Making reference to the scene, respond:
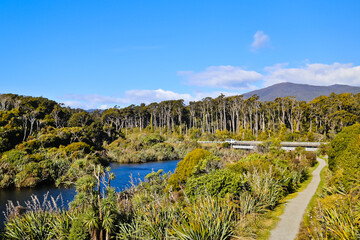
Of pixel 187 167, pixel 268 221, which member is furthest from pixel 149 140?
pixel 268 221

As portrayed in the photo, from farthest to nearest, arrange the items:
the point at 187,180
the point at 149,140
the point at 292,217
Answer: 1. the point at 149,140
2. the point at 187,180
3. the point at 292,217

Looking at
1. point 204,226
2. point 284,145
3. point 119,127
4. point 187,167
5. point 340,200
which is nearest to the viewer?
point 204,226

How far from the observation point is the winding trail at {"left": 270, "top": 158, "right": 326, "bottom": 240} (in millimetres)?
9512

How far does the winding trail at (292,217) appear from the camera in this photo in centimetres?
951

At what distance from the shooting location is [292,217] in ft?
38.0

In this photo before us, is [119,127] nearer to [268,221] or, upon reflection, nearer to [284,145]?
[284,145]

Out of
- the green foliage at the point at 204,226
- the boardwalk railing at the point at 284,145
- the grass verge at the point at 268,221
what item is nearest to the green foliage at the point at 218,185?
the grass verge at the point at 268,221

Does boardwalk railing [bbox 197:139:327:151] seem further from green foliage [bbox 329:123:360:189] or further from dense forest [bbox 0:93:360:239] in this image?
green foliage [bbox 329:123:360:189]

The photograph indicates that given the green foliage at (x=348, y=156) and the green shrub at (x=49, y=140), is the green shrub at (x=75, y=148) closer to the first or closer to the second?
the green shrub at (x=49, y=140)

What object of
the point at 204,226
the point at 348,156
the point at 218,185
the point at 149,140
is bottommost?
the point at 149,140

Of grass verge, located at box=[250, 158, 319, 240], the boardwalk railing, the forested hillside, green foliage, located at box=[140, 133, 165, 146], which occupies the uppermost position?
the forested hillside

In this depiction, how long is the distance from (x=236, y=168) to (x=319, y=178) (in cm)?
1009

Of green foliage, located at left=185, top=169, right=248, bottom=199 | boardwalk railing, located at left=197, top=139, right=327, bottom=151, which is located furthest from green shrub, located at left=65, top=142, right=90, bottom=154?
boardwalk railing, located at left=197, top=139, right=327, bottom=151

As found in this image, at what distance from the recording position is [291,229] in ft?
33.1
